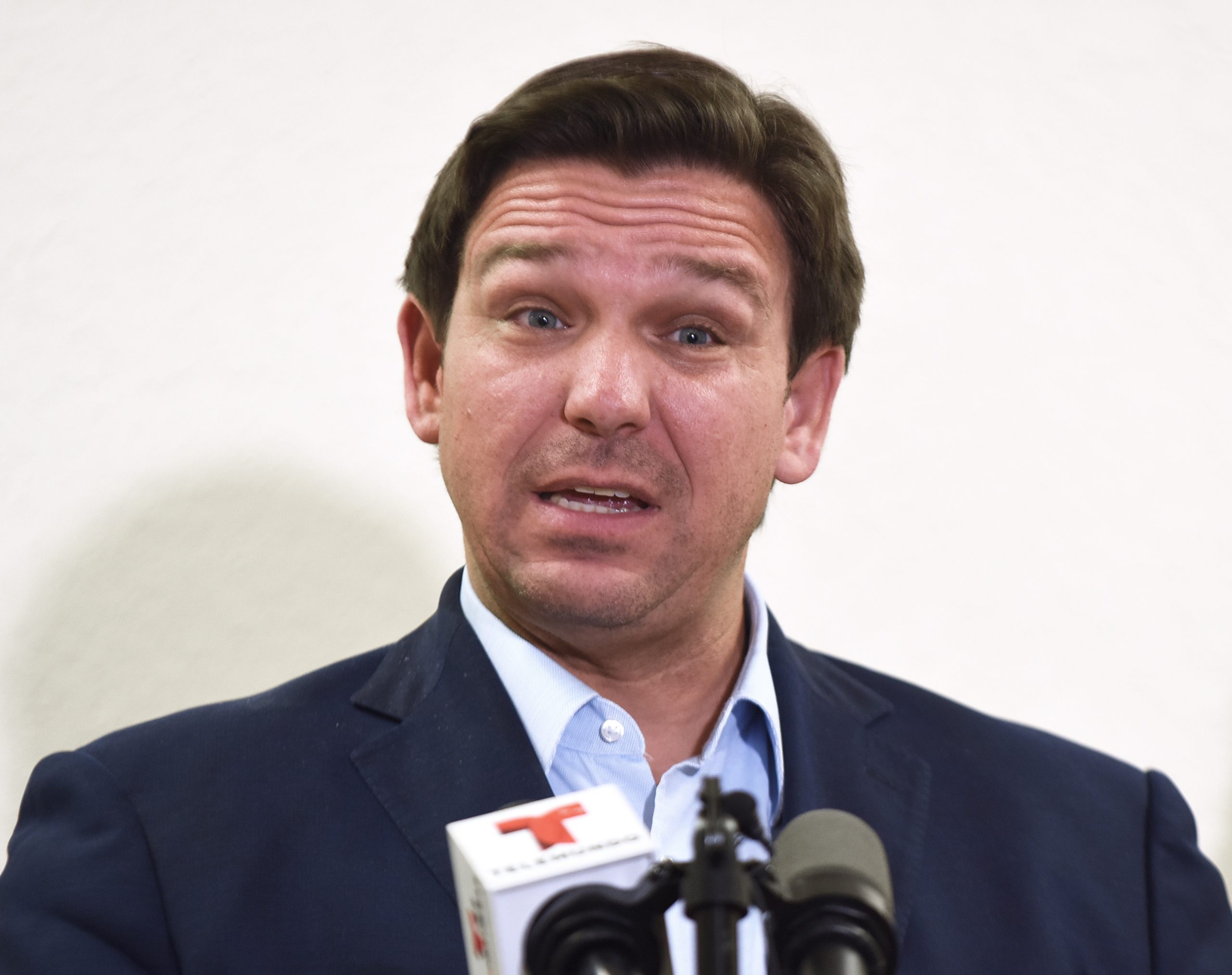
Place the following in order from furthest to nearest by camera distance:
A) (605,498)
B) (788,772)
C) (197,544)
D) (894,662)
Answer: (894,662) < (197,544) < (788,772) < (605,498)

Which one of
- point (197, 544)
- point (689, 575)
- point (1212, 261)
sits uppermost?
point (1212, 261)

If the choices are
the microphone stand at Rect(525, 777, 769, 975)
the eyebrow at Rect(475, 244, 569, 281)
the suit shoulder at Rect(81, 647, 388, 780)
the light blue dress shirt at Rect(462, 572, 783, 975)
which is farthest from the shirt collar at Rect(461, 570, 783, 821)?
the microphone stand at Rect(525, 777, 769, 975)

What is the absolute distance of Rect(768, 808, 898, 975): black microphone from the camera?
0.81 m

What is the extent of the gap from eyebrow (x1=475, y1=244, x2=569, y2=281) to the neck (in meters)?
0.42

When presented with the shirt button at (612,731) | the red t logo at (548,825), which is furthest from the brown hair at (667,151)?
the red t logo at (548,825)

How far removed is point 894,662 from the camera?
2592mm

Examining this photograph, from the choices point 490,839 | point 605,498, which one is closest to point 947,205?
point 605,498

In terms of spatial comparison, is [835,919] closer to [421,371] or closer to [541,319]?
[541,319]

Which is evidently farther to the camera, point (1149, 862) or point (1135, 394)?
point (1135, 394)

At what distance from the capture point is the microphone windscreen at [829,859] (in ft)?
2.71

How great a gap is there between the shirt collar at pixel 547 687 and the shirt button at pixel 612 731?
38 millimetres

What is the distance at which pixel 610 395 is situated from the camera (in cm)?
164

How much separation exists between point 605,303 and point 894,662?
A: 1.19 meters

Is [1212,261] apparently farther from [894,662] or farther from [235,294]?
[235,294]
